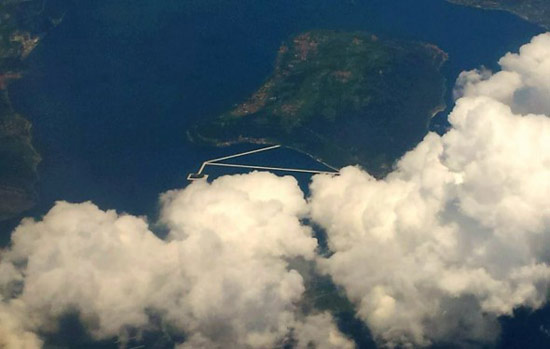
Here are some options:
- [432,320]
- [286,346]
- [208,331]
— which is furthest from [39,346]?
[432,320]

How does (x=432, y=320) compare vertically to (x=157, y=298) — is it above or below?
below

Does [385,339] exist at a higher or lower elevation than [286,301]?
lower

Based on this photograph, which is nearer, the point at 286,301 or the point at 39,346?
the point at 39,346

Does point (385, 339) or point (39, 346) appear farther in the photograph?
point (385, 339)

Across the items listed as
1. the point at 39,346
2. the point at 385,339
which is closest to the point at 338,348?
the point at 385,339

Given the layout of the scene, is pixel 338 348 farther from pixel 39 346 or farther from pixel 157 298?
pixel 39 346

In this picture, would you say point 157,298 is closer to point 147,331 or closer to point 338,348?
point 147,331

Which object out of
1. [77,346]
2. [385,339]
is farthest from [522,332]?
[77,346]
